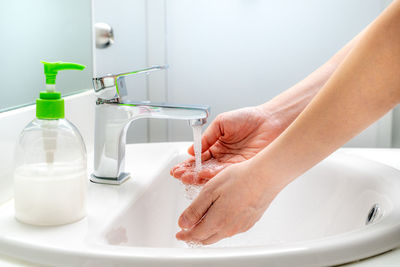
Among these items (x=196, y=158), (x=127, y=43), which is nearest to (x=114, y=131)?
(x=196, y=158)

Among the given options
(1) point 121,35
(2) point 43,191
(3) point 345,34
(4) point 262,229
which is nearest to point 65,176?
(2) point 43,191

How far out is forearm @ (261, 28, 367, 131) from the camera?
2.48 feet

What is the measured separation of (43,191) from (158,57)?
862mm

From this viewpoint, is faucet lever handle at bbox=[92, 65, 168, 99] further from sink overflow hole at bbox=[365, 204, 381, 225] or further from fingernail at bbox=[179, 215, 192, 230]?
sink overflow hole at bbox=[365, 204, 381, 225]

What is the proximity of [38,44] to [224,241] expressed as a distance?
1.46ft

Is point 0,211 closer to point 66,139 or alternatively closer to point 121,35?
point 66,139

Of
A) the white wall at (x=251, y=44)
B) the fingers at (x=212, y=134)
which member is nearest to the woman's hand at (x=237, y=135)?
the fingers at (x=212, y=134)

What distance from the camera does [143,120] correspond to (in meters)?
1.34

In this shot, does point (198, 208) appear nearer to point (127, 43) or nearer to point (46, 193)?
point (46, 193)

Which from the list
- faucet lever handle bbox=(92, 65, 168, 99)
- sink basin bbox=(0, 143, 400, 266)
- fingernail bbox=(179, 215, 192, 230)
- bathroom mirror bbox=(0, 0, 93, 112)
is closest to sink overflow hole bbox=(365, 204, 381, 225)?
sink basin bbox=(0, 143, 400, 266)

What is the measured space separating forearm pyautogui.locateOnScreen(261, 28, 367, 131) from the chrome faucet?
0.25 meters

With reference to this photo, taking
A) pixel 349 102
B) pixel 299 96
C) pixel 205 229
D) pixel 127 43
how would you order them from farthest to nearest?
pixel 127 43
pixel 299 96
pixel 205 229
pixel 349 102

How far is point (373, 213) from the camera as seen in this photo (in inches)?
24.9

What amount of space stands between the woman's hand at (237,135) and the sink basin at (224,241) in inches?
3.4
